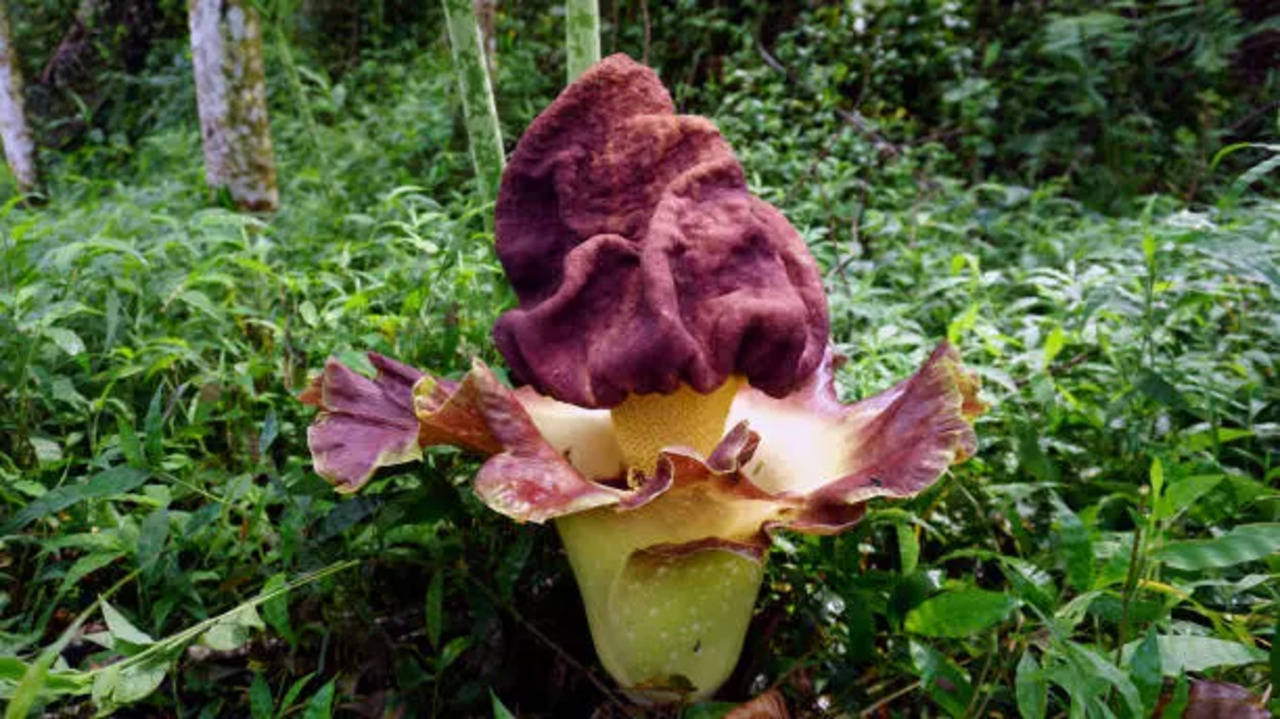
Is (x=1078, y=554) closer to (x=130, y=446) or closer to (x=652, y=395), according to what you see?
(x=652, y=395)

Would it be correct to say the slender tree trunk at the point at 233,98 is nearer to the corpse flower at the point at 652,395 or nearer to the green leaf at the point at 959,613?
the corpse flower at the point at 652,395

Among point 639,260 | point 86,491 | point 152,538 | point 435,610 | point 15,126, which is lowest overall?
point 15,126

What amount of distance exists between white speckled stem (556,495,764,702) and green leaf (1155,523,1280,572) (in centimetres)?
52

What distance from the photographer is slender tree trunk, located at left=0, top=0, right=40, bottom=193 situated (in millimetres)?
5902

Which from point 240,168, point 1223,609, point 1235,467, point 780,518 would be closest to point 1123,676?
point 780,518

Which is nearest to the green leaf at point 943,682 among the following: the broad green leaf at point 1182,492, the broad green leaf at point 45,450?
the broad green leaf at point 1182,492

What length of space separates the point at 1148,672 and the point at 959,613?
0.24 metres

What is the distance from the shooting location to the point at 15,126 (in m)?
6.07

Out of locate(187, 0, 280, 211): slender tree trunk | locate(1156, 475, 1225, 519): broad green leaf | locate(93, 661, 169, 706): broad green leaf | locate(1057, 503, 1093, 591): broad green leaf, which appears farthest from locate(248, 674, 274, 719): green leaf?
locate(187, 0, 280, 211): slender tree trunk

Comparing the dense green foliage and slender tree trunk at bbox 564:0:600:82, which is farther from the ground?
slender tree trunk at bbox 564:0:600:82

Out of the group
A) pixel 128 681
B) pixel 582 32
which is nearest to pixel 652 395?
pixel 128 681

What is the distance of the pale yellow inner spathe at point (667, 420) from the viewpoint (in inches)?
55.2

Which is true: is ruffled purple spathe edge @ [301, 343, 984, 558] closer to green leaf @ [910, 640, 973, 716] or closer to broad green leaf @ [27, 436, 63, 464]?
green leaf @ [910, 640, 973, 716]

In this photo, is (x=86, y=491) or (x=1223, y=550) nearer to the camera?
(x=1223, y=550)
